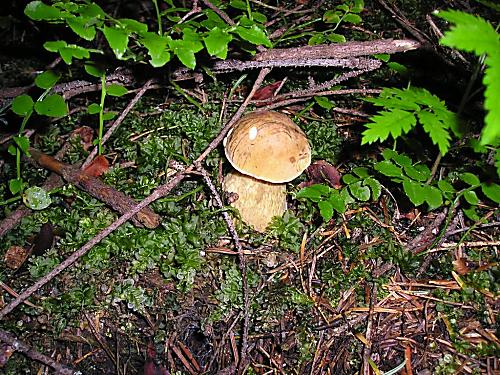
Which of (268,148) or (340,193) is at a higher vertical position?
(268,148)

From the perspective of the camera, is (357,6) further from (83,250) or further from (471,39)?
(83,250)

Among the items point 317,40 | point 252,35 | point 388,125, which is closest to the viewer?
point 388,125

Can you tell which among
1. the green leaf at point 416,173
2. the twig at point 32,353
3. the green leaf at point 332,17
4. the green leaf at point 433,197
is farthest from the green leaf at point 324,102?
the twig at point 32,353

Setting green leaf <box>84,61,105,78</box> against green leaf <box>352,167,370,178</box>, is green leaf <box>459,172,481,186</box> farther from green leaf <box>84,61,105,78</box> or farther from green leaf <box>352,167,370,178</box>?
green leaf <box>84,61,105,78</box>

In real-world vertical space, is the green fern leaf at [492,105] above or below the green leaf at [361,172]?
above

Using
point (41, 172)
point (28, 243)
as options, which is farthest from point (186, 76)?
point (28, 243)

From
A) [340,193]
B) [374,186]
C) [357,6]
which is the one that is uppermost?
[357,6]

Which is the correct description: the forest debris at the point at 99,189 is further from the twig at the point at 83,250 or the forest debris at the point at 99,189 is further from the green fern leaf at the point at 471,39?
the green fern leaf at the point at 471,39

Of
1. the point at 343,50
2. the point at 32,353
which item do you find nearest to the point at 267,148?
the point at 343,50
